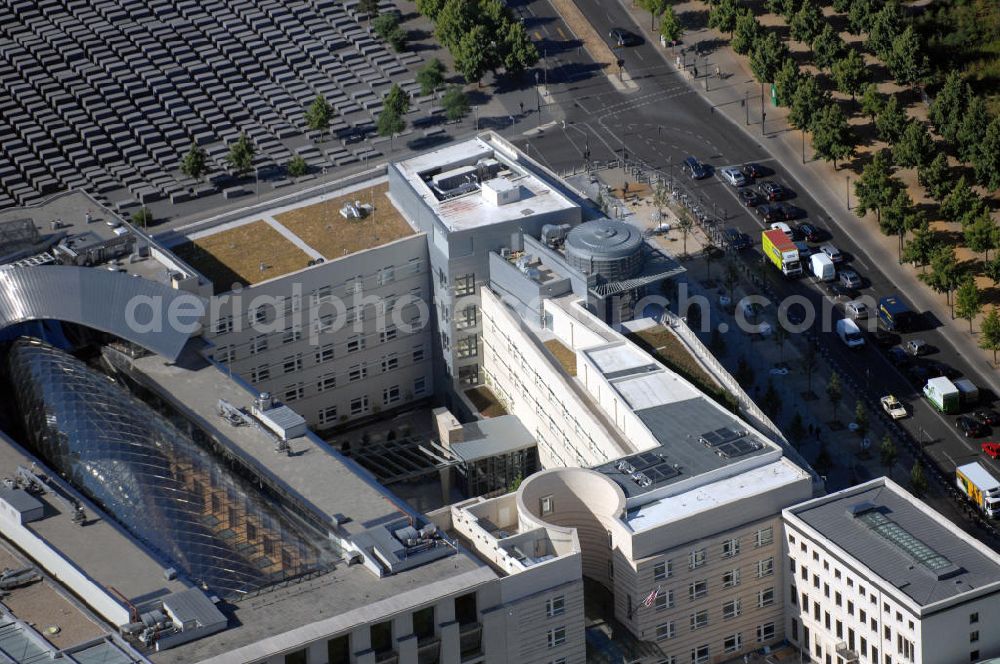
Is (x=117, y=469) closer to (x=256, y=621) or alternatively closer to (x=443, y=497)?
(x=256, y=621)

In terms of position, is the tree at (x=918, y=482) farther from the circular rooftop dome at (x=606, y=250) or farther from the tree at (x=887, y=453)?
the circular rooftop dome at (x=606, y=250)

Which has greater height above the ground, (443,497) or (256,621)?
(256,621)

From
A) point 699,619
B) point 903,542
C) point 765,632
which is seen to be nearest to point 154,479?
point 699,619

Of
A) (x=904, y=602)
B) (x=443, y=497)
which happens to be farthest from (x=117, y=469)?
(x=904, y=602)

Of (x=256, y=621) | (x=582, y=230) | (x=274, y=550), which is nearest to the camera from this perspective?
(x=256, y=621)

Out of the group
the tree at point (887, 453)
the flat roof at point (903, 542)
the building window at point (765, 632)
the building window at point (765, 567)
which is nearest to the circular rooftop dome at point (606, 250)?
the tree at point (887, 453)

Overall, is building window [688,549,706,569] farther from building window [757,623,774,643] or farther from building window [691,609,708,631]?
building window [757,623,774,643]
